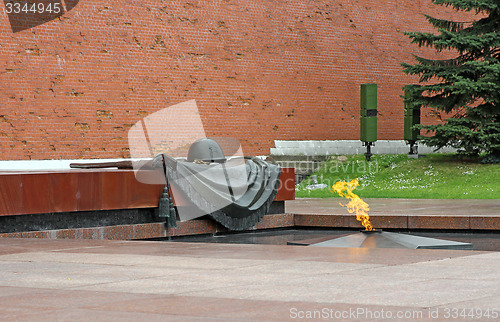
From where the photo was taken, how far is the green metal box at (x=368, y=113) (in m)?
16.3

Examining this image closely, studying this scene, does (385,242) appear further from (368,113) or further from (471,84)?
(368,113)

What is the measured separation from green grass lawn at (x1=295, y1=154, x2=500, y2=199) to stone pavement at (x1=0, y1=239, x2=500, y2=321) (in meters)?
7.73

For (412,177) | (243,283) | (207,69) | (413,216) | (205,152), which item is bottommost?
(412,177)

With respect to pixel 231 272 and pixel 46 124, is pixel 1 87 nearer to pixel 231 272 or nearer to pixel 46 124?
pixel 46 124

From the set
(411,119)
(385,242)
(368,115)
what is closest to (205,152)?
(385,242)

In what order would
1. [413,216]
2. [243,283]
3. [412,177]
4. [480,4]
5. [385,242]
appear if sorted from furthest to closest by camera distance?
[480,4] < [412,177] < [413,216] < [385,242] < [243,283]

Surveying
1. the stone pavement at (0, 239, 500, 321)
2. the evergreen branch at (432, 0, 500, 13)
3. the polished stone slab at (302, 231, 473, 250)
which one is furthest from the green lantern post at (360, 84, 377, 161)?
the stone pavement at (0, 239, 500, 321)

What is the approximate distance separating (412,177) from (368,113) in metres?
2.06

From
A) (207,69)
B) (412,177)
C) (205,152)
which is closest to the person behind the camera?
(205,152)

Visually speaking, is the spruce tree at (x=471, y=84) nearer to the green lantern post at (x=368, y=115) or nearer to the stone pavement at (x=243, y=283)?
the green lantern post at (x=368, y=115)

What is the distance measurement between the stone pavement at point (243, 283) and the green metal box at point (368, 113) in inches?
440

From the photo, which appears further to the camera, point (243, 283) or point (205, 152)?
point (205, 152)

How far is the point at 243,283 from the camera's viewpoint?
3758mm

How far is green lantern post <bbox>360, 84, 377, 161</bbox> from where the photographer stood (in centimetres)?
1631
